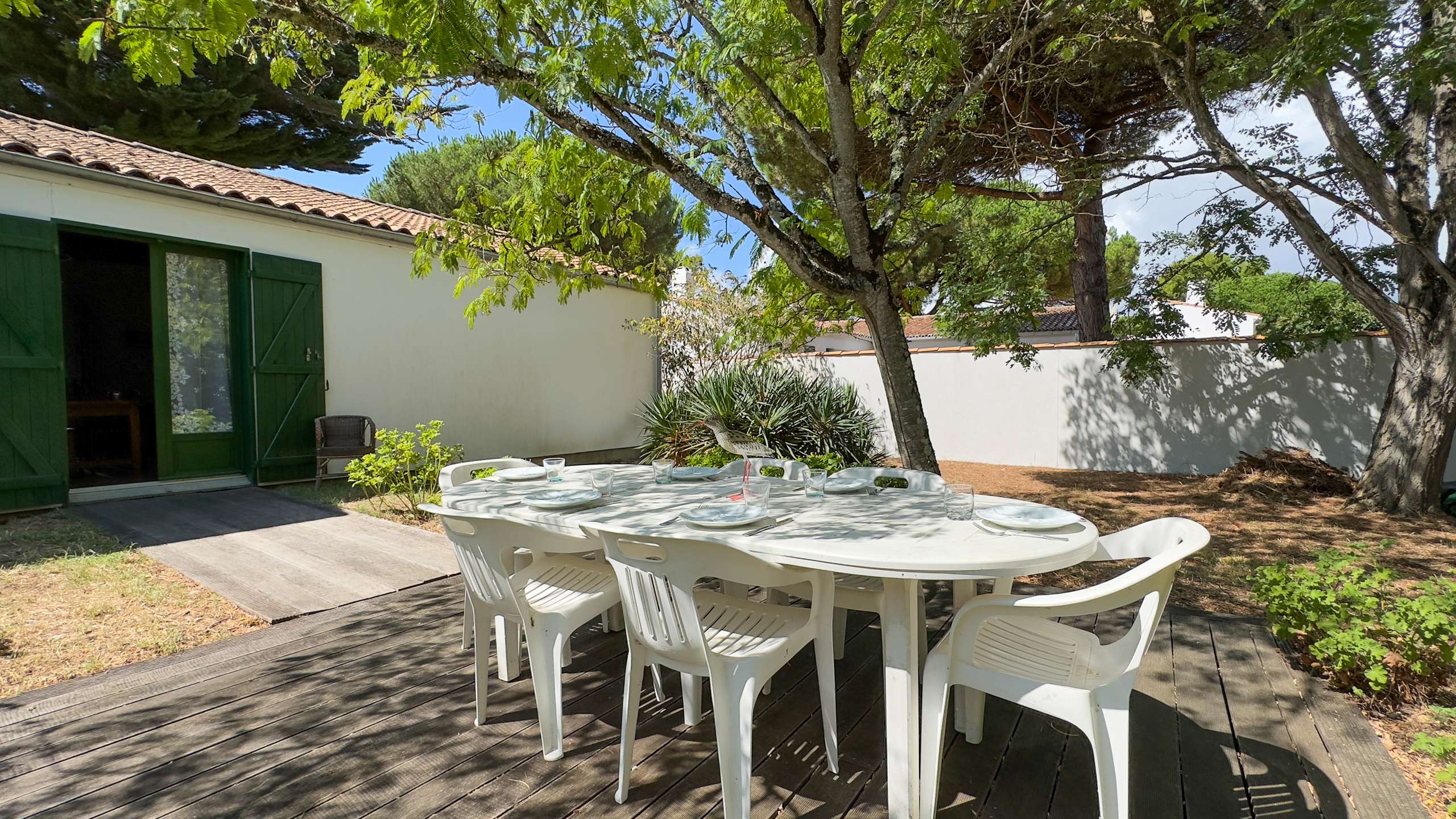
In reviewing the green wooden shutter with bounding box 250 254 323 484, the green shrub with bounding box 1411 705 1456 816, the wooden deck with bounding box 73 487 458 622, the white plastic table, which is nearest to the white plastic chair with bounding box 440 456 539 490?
the white plastic table

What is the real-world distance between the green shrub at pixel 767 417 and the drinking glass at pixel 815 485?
3824 millimetres

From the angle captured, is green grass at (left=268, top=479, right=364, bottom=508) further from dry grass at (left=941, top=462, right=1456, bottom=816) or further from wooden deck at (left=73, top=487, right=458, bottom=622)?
dry grass at (left=941, top=462, right=1456, bottom=816)

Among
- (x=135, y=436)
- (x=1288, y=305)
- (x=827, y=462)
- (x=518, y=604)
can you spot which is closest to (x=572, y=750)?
(x=518, y=604)

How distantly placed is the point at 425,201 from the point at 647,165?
34.3 ft

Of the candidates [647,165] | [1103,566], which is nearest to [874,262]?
[647,165]

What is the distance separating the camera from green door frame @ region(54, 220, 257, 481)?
5.51 metres

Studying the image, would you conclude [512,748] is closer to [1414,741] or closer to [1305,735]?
[1305,735]

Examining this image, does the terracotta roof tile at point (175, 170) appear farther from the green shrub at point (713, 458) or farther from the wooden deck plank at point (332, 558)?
the green shrub at point (713, 458)

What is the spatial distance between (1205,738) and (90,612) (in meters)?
4.54

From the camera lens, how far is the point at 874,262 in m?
3.72

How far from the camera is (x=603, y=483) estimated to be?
2547 mm

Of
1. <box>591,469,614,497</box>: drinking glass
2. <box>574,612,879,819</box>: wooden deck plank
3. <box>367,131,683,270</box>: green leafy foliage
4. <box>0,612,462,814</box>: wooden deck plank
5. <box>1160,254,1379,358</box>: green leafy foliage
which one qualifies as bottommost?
<box>574,612,879,819</box>: wooden deck plank

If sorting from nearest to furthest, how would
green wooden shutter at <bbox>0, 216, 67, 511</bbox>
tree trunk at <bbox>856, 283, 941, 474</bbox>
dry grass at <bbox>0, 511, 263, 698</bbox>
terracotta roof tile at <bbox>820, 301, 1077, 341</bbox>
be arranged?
dry grass at <bbox>0, 511, 263, 698</bbox>, tree trunk at <bbox>856, 283, 941, 474</bbox>, green wooden shutter at <bbox>0, 216, 67, 511</bbox>, terracotta roof tile at <bbox>820, 301, 1077, 341</bbox>

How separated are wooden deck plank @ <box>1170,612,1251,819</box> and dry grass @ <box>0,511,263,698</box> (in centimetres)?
362
